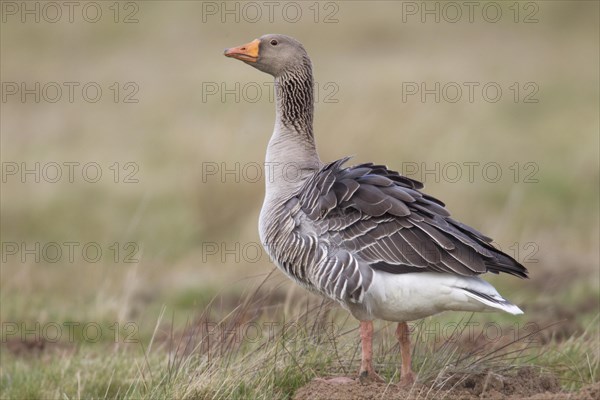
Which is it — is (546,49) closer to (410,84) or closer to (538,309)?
(410,84)

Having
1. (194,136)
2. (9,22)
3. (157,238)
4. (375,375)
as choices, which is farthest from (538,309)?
(9,22)

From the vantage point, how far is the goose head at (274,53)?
7145 mm

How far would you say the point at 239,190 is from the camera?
1365 centimetres

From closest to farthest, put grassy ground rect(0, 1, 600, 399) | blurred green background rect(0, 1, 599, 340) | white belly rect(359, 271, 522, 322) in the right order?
white belly rect(359, 271, 522, 322), grassy ground rect(0, 1, 600, 399), blurred green background rect(0, 1, 599, 340)

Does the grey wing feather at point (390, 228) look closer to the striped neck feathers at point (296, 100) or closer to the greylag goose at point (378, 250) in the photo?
the greylag goose at point (378, 250)

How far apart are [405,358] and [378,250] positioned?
26.8 inches

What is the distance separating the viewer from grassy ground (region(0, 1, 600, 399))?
666cm

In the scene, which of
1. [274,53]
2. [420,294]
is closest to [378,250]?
[420,294]

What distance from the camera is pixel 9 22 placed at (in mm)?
28469

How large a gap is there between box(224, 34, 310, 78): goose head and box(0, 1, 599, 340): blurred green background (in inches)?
66.4

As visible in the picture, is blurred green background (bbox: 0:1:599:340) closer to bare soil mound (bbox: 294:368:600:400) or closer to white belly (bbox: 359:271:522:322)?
white belly (bbox: 359:271:522:322)

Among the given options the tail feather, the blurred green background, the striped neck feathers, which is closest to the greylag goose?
the tail feather

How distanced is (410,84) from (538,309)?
7.72m

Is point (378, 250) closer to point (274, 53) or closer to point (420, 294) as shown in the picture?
point (420, 294)
